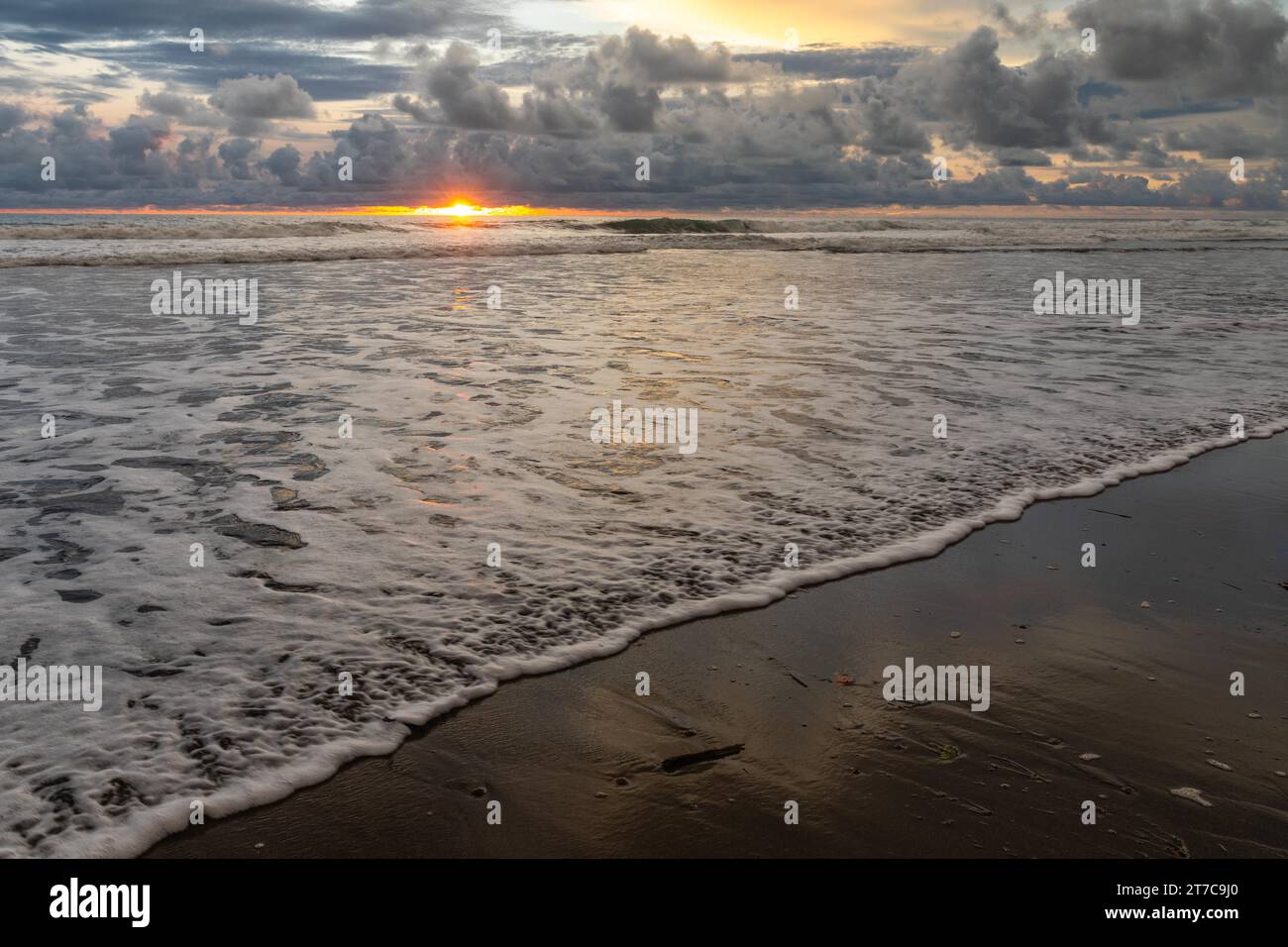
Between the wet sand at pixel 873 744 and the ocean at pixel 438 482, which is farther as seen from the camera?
the ocean at pixel 438 482

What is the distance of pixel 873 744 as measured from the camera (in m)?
3.25

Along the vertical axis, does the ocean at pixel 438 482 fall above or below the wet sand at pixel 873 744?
above

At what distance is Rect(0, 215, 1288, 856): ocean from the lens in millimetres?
3461

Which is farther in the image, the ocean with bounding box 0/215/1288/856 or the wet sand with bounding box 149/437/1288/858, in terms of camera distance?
the ocean with bounding box 0/215/1288/856

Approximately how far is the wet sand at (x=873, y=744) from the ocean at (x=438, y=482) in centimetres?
27

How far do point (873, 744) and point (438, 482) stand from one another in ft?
12.8

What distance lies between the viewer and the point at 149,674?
12.1ft

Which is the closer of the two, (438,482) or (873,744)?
(873,744)

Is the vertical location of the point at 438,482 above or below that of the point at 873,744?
above

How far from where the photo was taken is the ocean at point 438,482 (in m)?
3.46

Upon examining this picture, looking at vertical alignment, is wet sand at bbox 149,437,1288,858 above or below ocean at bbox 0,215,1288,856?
below

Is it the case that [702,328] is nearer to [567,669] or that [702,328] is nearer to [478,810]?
[567,669]

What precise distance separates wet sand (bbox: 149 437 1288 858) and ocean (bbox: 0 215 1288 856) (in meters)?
0.27
